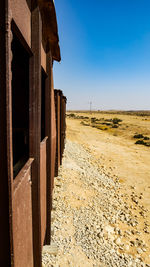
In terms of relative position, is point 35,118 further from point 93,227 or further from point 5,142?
point 93,227

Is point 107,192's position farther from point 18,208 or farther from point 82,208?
point 18,208

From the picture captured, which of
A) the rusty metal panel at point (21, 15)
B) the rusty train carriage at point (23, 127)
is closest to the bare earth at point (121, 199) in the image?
the rusty train carriage at point (23, 127)

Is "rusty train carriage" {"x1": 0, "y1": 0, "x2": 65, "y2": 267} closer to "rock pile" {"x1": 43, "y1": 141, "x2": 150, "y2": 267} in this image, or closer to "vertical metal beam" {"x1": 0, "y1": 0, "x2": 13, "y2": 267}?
"vertical metal beam" {"x1": 0, "y1": 0, "x2": 13, "y2": 267}

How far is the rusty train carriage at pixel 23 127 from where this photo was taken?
1000 mm

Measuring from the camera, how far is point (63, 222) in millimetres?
4590

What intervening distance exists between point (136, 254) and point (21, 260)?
3746 mm

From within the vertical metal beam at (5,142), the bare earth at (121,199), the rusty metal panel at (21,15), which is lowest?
the bare earth at (121,199)

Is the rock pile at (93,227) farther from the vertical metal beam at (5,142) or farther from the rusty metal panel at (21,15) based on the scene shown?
the rusty metal panel at (21,15)

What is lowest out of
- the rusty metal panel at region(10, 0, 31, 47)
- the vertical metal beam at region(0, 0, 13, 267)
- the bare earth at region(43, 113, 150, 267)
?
the bare earth at region(43, 113, 150, 267)

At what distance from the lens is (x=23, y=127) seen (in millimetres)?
2723

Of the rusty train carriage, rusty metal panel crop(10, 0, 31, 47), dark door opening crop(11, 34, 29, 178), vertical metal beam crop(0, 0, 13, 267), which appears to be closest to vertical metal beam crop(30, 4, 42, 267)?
the rusty train carriage

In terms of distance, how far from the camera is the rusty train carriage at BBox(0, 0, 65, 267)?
1.00 meters

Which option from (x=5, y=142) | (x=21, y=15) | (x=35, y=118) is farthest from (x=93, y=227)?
(x=21, y=15)

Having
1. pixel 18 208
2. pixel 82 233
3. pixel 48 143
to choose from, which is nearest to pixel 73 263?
pixel 82 233
